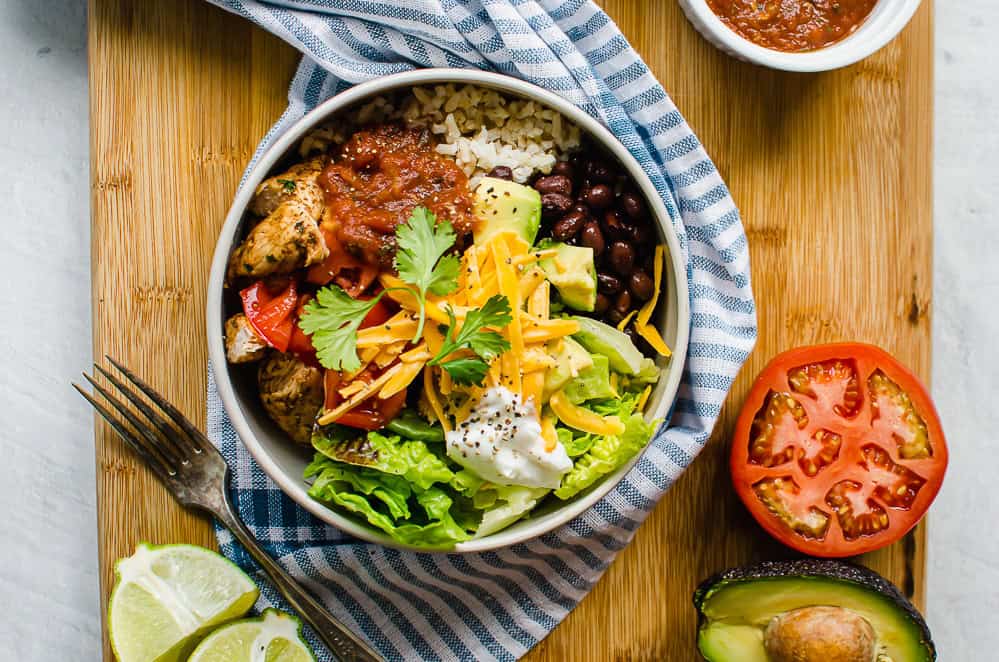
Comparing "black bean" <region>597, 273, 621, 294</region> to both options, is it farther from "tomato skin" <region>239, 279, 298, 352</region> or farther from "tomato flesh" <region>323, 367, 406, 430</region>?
"tomato skin" <region>239, 279, 298, 352</region>

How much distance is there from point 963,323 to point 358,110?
73.9 inches

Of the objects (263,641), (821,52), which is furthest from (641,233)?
(263,641)

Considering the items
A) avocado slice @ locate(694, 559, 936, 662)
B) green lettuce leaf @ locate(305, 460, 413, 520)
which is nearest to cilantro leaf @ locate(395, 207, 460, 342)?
green lettuce leaf @ locate(305, 460, 413, 520)

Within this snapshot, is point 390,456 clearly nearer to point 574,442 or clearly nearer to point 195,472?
point 574,442

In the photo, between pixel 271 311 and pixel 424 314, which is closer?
pixel 424 314

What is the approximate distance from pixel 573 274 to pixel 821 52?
0.83m

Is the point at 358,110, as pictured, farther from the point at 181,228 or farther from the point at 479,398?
the point at 479,398

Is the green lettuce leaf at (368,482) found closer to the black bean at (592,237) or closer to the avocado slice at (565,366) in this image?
the avocado slice at (565,366)

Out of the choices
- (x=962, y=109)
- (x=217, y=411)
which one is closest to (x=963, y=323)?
(x=962, y=109)

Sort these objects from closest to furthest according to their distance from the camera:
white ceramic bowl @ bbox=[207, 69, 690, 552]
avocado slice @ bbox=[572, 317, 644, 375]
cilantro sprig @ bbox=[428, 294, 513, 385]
Result: cilantro sprig @ bbox=[428, 294, 513, 385] → white ceramic bowl @ bbox=[207, 69, 690, 552] → avocado slice @ bbox=[572, 317, 644, 375]

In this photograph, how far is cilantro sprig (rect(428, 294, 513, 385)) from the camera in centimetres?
189

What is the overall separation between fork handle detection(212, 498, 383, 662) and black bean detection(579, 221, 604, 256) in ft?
→ 3.58

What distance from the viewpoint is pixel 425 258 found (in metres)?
1.92

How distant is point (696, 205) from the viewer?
224cm
